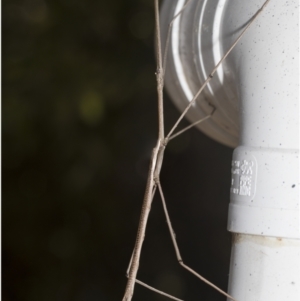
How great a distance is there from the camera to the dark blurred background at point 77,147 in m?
1.63

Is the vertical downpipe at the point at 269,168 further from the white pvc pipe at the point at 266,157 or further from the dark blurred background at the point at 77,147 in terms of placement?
the dark blurred background at the point at 77,147

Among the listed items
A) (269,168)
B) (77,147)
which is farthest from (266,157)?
(77,147)

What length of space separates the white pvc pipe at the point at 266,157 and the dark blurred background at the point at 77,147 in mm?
997

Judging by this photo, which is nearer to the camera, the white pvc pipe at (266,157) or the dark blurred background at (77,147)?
the white pvc pipe at (266,157)

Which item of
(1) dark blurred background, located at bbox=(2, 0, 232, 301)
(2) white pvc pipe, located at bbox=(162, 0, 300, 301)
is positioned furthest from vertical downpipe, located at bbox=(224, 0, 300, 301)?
(1) dark blurred background, located at bbox=(2, 0, 232, 301)

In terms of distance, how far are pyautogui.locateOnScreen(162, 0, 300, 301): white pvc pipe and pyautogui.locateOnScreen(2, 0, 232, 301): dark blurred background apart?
100 centimetres

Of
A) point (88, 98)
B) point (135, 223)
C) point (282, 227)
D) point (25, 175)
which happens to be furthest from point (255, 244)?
point (25, 175)

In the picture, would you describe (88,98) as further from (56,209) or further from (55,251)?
(55,251)

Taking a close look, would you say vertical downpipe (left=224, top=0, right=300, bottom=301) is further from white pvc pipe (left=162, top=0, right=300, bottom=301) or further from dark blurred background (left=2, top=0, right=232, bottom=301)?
dark blurred background (left=2, top=0, right=232, bottom=301)

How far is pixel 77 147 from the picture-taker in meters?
1.70

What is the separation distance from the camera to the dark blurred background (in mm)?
1632

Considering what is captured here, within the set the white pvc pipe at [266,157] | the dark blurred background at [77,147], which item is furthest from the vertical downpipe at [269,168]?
the dark blurred background at [77,147]

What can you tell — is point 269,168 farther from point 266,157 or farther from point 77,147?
point 77,147

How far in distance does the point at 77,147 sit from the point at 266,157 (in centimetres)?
124
